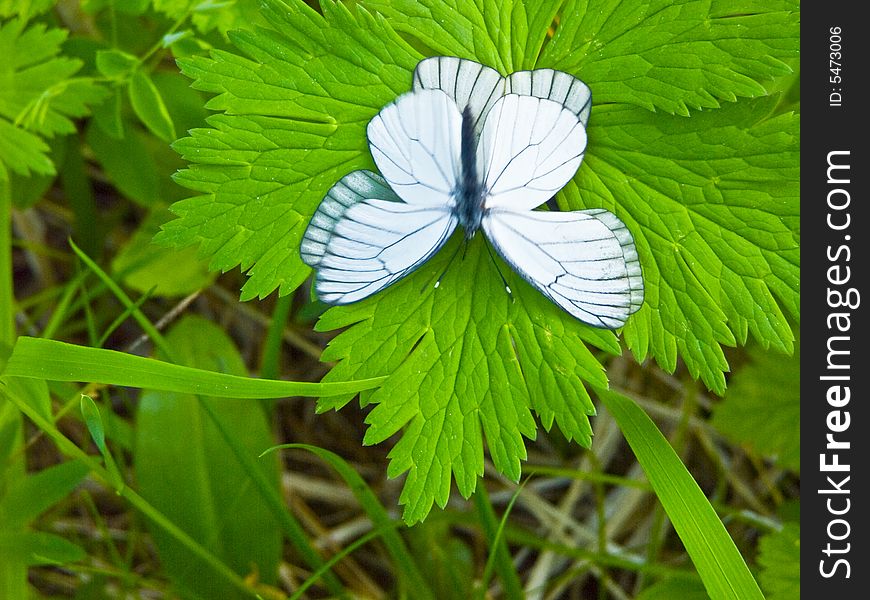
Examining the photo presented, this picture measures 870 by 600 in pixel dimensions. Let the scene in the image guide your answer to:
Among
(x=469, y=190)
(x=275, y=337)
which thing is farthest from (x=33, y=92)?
(x=469, y=190)

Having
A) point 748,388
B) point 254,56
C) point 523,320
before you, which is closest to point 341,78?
point 254,56

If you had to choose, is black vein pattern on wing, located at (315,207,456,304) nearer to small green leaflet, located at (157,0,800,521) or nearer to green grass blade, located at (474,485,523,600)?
small green leaflet, located at (157,0,800,521)

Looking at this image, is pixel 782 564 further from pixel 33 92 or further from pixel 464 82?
pixel 33 92

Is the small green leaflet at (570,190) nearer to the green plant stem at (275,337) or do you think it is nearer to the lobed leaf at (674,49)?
the lobed leaf at (674,49)

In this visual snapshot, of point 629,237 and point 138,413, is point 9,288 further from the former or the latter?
point 629,237
